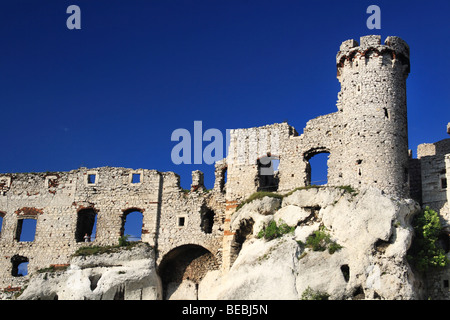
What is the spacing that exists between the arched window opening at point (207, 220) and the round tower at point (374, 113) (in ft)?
28.2

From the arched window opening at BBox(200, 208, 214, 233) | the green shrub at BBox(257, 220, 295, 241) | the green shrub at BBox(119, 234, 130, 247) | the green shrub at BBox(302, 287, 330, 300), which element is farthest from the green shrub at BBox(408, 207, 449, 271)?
the green shrub at BBox(119, 234, 130, 247)

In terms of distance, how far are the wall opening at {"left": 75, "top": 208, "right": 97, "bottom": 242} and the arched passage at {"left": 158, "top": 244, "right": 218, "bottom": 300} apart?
518 centimetres

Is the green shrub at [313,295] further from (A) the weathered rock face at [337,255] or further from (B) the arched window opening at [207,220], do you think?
(B) the arched window opening at [207,220]

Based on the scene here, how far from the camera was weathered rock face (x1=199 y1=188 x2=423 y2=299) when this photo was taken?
31141mm

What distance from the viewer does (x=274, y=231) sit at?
34.9 m

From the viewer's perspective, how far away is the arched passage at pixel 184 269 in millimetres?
39500

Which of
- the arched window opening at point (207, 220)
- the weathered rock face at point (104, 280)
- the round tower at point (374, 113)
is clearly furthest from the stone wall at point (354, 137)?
the weathered rock face at point (104, 280)

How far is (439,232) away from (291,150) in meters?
9.28

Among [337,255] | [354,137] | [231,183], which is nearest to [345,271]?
[337,255]

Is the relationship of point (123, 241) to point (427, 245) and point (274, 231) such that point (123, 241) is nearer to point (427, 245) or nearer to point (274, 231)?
point (274, 231)

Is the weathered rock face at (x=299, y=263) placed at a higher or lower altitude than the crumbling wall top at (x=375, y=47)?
lower

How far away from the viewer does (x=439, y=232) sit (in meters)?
34.6

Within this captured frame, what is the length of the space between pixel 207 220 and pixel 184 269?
10.2 feet
